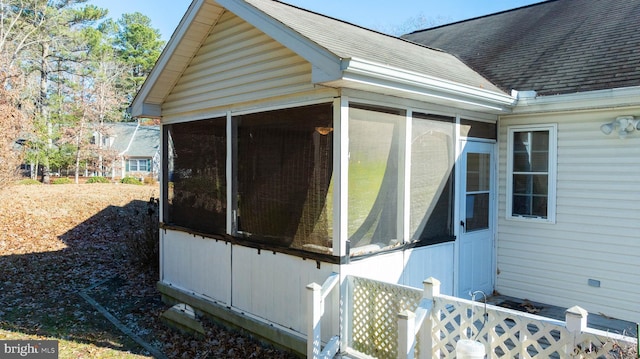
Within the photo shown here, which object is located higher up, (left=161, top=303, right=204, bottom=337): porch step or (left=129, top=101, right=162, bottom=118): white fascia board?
(left=129, top=101, right=162, bottom=118): white fascia board

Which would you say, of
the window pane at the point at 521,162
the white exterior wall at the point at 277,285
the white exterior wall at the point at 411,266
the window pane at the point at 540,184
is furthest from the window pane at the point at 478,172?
the white exterior wall at the point at 277,285

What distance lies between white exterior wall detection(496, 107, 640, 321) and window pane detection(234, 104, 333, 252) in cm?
323

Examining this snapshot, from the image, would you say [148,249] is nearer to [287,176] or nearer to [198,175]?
[198,175]

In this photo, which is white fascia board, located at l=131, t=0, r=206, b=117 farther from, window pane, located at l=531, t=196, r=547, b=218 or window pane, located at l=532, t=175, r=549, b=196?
window pane, located at l=531, t=196, r=547, b=218

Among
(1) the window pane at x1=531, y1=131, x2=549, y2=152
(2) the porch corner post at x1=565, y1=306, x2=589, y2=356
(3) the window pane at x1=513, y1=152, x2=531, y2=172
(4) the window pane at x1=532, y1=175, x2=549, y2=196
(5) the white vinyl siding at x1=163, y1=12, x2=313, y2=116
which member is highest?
(5) the white vinyl siding at x1=163, y1=12, x2=313, y2=116

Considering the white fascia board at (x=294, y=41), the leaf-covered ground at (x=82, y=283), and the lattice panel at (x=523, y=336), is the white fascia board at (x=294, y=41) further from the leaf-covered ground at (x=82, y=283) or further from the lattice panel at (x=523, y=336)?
the leaf-covered ground at (x=82, y=283)

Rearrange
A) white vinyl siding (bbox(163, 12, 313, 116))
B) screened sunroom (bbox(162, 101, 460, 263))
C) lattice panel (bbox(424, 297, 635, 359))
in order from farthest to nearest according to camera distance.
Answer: white vinyl siding (bbox(163, 12, 313, 116)) → screened sunroom (bbox(162, 101, 460, 263)) → lattice panel (bbox(424, 297, 635, 359))

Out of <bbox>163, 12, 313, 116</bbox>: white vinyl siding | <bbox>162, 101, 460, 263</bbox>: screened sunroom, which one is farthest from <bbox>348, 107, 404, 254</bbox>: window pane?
<bbox>163, 12, 313, 116</bbox>: white vinyl siding

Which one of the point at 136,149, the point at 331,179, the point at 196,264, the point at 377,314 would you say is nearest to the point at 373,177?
the point at 331,179

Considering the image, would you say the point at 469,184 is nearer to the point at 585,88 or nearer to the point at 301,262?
the point at 585,88

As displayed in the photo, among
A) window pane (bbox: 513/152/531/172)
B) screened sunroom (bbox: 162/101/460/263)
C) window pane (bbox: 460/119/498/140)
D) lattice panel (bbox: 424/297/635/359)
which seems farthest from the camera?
window pane (bbox: 513/152/531/172)

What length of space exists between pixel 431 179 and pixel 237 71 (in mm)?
2895

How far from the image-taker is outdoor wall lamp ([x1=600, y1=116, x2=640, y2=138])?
Result: 5461 millimetres

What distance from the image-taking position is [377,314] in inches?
180
